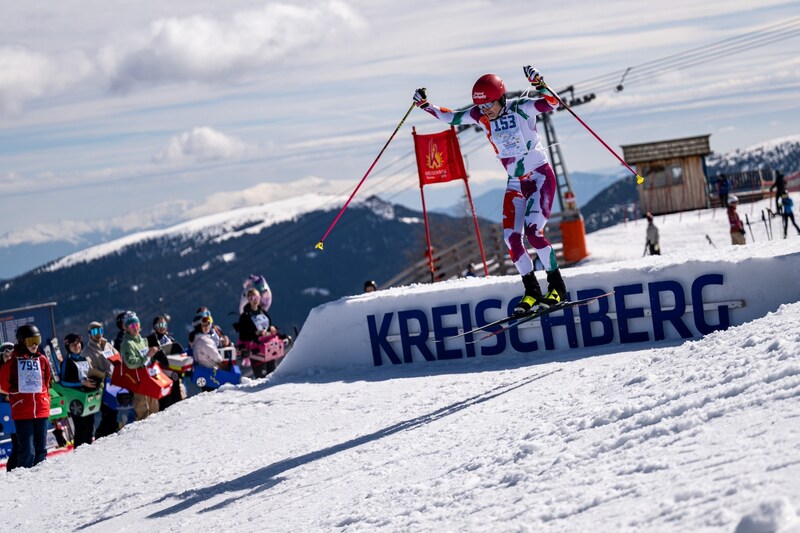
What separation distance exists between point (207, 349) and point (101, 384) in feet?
4.37

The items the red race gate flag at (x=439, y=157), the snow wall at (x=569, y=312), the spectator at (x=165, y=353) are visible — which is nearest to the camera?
the snow wall at (x=569, y=312)

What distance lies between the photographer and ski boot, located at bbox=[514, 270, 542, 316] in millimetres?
8477

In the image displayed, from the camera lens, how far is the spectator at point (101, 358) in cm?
1078

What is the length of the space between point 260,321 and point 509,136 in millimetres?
5002

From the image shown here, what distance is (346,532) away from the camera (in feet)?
17.0

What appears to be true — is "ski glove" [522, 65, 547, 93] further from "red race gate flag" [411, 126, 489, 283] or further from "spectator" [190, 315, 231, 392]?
"spectator" [190, 315, 231, 392]

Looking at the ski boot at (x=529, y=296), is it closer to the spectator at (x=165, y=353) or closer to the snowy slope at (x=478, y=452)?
the snowy slope at (x=478, y=452)

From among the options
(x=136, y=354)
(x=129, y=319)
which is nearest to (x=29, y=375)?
(x=136, y=354)

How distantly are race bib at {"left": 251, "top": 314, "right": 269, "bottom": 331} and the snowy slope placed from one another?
3.81ft

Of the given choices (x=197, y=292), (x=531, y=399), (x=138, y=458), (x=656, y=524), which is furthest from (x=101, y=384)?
(x=197, y=292)

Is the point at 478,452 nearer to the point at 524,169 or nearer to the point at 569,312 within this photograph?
the point at 524,169

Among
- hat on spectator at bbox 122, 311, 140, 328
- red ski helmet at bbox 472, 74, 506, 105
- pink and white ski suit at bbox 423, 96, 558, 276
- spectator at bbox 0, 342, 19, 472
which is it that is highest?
red ski helmet at bbox 472, 74, 506, 105

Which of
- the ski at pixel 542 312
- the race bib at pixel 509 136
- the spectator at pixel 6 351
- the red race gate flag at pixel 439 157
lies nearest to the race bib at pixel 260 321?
the red race gate flag at pixel 439 157

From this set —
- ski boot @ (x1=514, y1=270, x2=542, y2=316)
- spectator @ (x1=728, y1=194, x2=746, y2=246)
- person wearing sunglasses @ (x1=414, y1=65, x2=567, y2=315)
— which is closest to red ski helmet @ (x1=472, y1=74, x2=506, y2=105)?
person wearing sunglasses @ (x1=414, y1=65, x2=567, y2=315)
